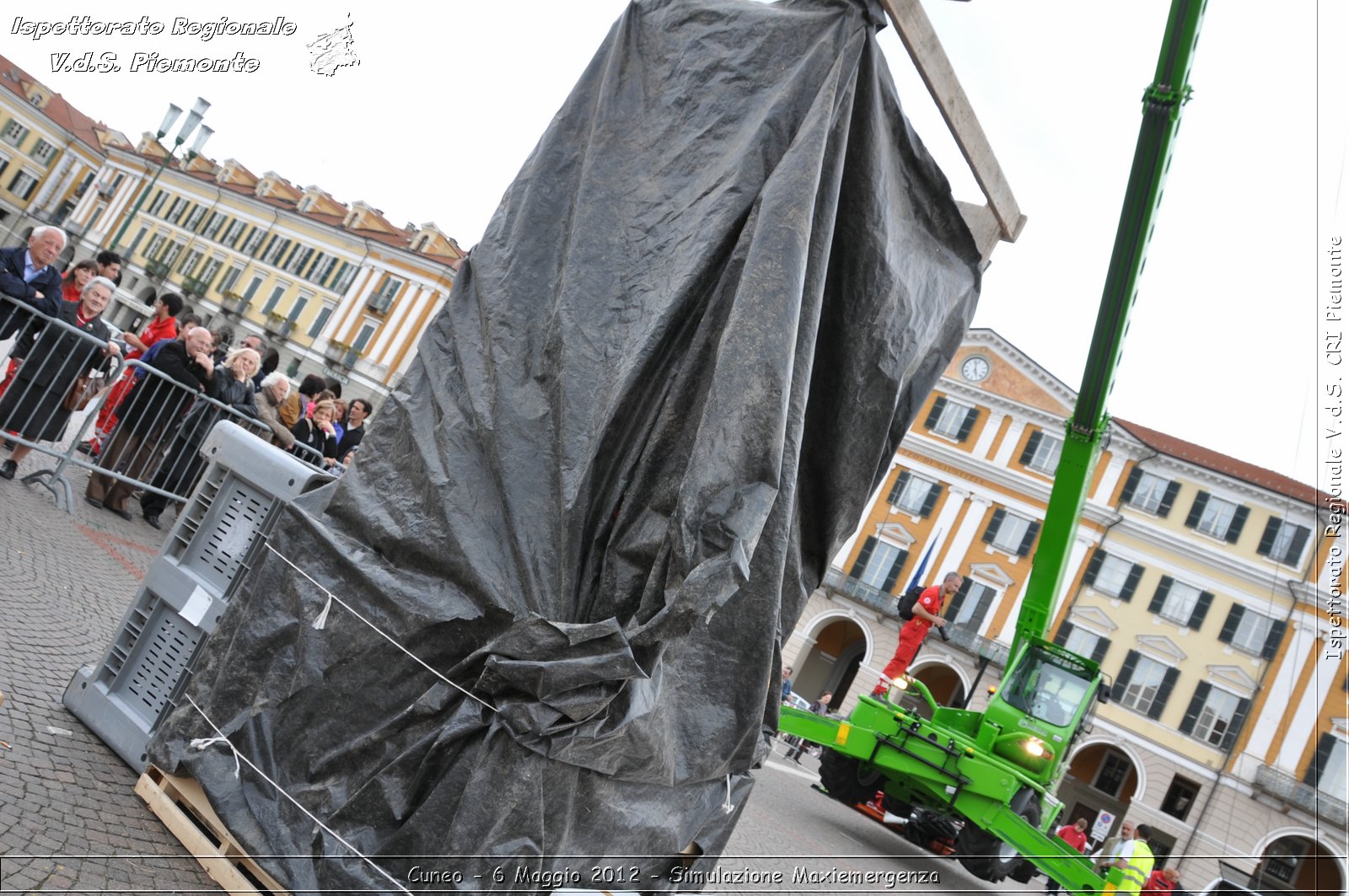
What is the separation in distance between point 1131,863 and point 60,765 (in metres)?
12.1

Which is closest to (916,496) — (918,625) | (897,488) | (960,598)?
(897,488)

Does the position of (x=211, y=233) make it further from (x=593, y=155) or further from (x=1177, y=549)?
(x=593, y=155)

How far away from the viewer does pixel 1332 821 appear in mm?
39469

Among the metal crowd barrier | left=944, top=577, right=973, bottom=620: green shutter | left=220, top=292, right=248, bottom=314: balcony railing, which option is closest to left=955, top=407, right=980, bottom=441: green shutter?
left=944, top=577, right=973, bottom=620: green shutter

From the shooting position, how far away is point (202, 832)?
11.1 feet

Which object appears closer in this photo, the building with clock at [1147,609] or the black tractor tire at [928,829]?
the black tractor tire at [928,829]

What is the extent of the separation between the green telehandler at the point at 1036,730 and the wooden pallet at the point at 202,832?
26.0 feet

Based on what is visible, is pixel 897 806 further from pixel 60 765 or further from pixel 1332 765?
pixel 1332 765

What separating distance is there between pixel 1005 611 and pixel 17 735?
42.5 metres

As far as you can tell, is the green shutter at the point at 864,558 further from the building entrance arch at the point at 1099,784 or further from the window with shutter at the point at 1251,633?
the window with shutter at the point at 1251,633

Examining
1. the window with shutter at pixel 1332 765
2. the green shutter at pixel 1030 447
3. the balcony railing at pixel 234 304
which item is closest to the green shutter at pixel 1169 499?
the green shutter at pixel 1030 447

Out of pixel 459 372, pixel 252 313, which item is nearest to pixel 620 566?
pixel 459 372

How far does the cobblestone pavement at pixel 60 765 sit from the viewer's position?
2.83 meters

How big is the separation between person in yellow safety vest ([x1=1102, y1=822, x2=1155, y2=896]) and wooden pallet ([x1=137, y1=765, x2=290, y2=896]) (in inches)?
364
